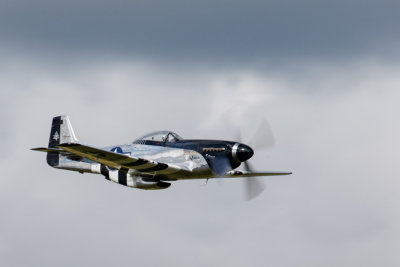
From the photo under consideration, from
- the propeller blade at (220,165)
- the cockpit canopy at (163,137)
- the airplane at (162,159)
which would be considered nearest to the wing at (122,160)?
the airplane at (162,159)

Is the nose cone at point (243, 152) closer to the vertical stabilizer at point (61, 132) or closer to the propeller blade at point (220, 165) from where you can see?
the propeller blade at point (220, 165)

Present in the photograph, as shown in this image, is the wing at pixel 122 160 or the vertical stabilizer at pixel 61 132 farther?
the vertical stabilizer at pixel 61 132

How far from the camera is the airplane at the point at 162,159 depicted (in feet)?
114

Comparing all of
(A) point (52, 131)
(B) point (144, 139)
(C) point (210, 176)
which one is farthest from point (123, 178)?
(A) point (52, 131)

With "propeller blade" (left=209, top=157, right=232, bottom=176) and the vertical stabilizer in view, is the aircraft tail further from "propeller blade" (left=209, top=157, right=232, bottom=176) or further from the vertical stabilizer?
"propeller blade" (left=209, top=157, right=232, bottom=176)

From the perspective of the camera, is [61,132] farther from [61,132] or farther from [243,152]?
[243,152]

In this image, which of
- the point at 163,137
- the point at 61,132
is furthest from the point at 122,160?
the point at 61,132

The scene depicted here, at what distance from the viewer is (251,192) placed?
37.1 meters

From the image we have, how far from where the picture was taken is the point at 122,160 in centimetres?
3497

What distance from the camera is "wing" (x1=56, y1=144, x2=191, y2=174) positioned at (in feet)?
111

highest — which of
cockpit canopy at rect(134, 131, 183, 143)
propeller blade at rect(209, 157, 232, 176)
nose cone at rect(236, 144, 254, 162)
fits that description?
cockpit canopy at rect(134, 131, 183, 143)

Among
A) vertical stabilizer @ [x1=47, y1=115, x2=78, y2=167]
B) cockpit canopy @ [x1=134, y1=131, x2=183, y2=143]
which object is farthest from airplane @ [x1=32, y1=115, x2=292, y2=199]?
vertical stabilizer @ [x1=47, y1=115, x2=78, y2=167]

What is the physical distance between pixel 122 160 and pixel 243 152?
19.9 ft

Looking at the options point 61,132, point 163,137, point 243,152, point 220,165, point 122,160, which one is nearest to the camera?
point 243,152
